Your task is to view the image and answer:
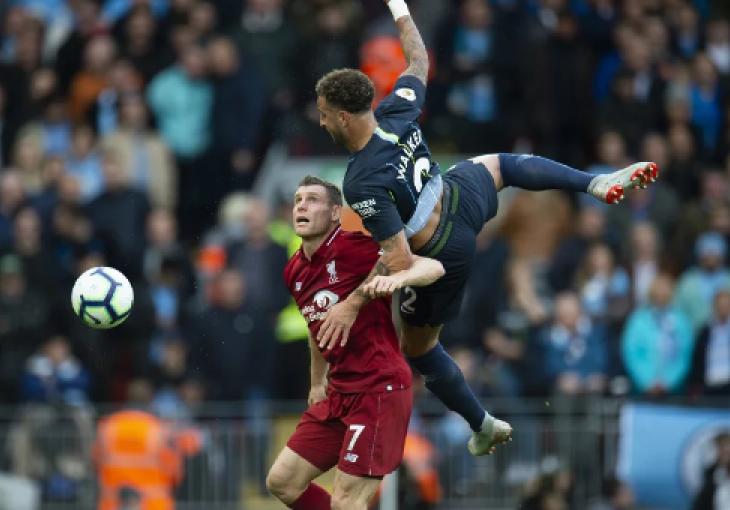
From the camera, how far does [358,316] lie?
1003 cm

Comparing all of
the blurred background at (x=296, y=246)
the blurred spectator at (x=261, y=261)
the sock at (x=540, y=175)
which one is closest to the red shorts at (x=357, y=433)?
the sock at (x=540, y=175)

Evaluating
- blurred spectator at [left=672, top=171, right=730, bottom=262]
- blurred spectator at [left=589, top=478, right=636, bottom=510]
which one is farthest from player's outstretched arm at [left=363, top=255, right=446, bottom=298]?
blurred spectator at [left=672, top=171, right=730, bottom=262]

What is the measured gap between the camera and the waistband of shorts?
33.4 ft

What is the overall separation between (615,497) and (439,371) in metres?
4.56

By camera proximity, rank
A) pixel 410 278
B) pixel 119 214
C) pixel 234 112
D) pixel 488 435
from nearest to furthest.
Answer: pixel 410 278
pixel 488 435
pixel 119 214
pixel 234 112

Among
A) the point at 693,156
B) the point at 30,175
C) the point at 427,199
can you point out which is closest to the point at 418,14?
the point at 693,156

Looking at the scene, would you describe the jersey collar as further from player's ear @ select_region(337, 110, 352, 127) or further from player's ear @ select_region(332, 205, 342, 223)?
player's ear @ select_region(337, 110, 352, 127)

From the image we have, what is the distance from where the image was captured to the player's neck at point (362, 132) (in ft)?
31.9

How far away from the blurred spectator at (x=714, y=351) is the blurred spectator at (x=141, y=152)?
613 cm

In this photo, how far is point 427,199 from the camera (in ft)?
33.3

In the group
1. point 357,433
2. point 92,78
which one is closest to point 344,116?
point 357,433

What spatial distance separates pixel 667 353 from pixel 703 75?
4119 mm

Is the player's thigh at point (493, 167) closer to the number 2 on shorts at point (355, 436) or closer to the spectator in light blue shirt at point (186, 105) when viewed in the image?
the number 2 on shorts at point (355, 436)

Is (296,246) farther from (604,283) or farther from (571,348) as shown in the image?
(604,283)
